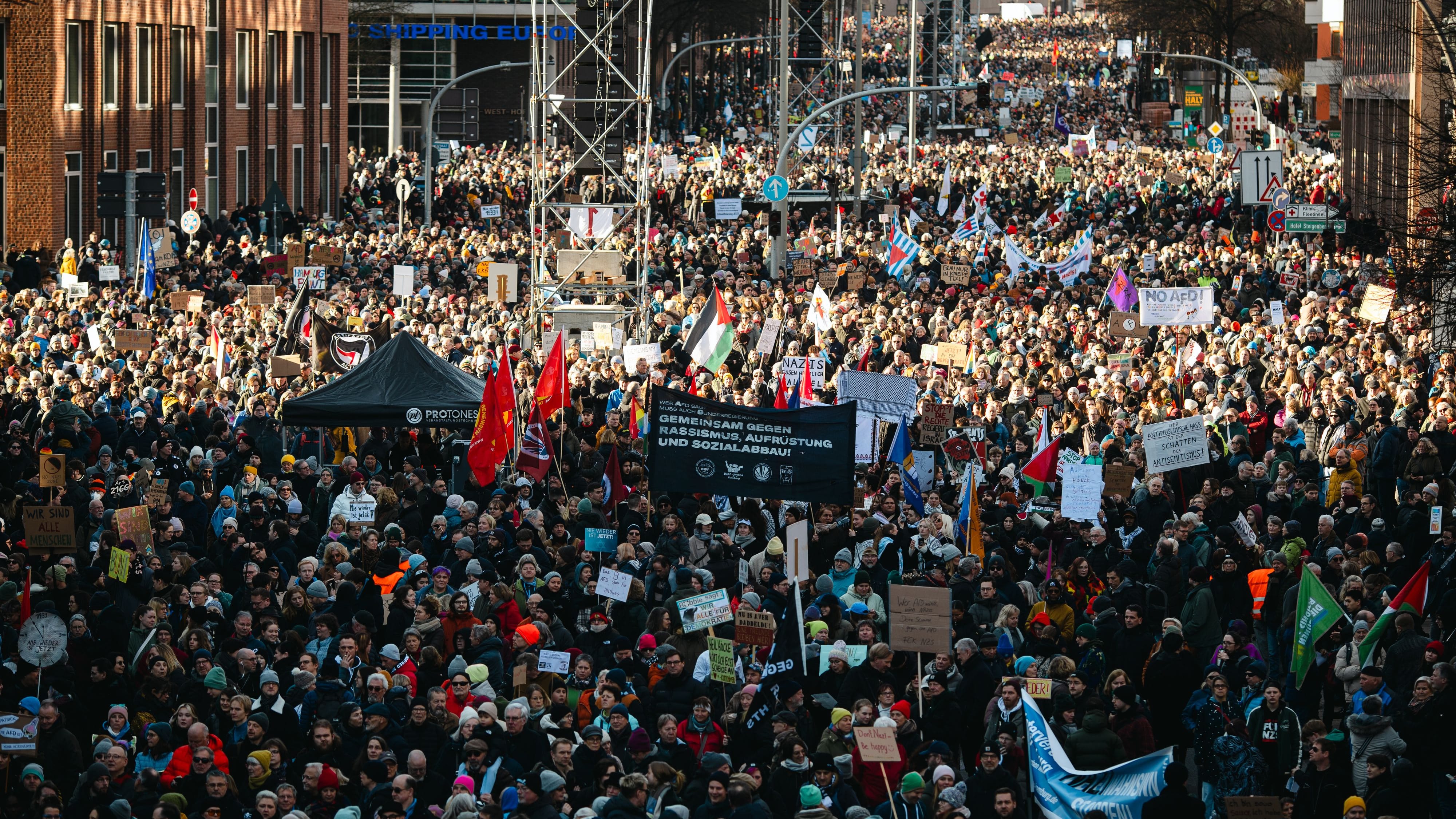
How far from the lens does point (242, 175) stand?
51562 mm

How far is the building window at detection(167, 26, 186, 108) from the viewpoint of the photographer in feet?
154

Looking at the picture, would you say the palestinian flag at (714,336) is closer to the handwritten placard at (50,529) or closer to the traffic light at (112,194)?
the handwritten placard at (50,529)

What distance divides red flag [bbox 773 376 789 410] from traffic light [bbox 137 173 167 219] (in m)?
15.3

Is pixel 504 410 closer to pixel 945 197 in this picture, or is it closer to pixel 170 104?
pixel 945 197

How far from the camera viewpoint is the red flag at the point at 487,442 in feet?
60.3

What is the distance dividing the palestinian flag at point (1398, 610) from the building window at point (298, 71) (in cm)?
4499

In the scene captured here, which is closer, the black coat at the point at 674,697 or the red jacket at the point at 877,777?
the red jacket at the point at 877,777

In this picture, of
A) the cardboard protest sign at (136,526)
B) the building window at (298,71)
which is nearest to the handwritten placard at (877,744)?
the cardboard protest sign at (136,526)

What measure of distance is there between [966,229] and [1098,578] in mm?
20820

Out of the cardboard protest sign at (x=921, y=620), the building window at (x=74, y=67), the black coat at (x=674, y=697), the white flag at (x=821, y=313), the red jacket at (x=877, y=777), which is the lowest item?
the red jacket at (x=877, y=777)

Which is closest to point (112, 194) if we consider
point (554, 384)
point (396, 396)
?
point (396, 396)

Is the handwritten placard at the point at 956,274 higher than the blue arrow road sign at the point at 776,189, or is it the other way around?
the blue arrow road sign at the point at 776,189

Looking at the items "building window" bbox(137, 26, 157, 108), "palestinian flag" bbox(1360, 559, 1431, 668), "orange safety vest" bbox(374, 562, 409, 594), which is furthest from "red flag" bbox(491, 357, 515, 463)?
"building window" bbox(137, 26, 157, 108)

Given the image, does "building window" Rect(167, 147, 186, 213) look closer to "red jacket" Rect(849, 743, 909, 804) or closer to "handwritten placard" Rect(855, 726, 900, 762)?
"red jacket" Rect(849, 743, 909, 804)
